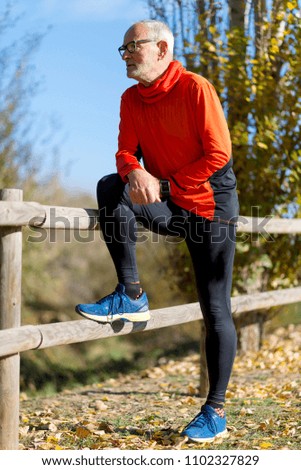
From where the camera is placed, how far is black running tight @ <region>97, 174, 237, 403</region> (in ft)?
11.6

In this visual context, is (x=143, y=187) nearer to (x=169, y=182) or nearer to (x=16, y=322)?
(x=169, y=182)

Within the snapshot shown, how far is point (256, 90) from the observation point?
7113 millimetres

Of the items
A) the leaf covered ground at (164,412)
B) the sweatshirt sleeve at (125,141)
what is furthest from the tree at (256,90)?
the sweatshirt sleeve at (125,141)

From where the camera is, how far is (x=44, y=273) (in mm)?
9844

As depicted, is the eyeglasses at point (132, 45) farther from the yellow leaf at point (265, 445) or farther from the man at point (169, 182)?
the yellow leaf at point (265, 445)

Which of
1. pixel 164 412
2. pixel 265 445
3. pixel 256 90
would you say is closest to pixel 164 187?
pixel 265 445

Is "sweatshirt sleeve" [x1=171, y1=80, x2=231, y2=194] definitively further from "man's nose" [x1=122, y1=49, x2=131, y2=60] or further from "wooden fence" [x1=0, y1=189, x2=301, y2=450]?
"wooden fence" [x1=0, y1=189, x2=301, y2=450]

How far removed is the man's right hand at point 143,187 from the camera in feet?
11.2

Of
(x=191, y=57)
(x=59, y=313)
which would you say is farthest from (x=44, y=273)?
(x=191, y=57)

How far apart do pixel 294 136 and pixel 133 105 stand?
405 cm

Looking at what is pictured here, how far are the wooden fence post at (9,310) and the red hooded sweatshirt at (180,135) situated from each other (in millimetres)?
669

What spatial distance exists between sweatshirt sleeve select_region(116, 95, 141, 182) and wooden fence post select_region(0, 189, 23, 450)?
0.58 m

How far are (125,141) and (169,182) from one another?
37 centimetres

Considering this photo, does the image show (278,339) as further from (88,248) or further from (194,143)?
(194,143)
